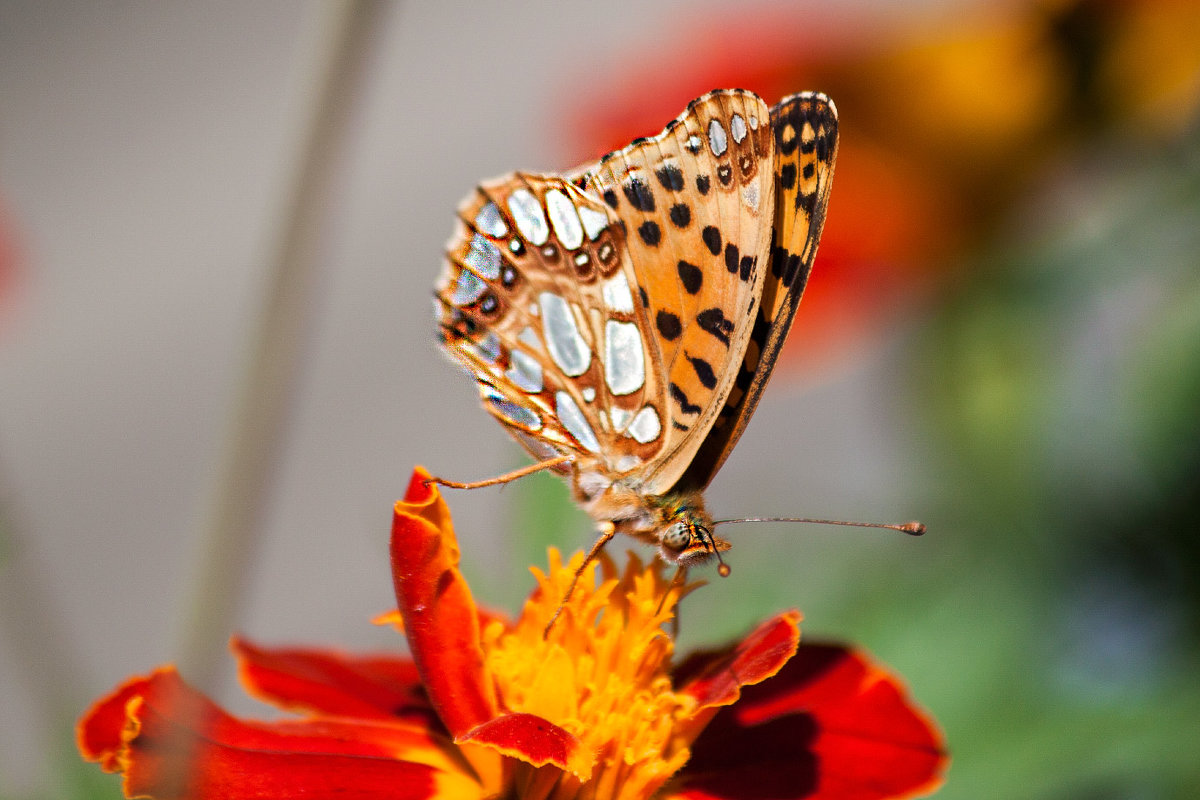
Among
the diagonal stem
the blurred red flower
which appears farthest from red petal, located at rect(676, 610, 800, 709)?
the blurred red flower

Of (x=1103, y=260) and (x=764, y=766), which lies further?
(x=1103, y=260)

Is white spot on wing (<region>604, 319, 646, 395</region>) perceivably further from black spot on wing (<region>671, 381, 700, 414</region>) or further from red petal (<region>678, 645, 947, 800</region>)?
red petal (<region>678, 645, 947, 800</region>)

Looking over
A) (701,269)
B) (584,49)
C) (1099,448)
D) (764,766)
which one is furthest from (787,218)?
(584,49)

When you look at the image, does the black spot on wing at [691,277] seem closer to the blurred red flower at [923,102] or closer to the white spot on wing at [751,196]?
the white spot on wing at [751,196]

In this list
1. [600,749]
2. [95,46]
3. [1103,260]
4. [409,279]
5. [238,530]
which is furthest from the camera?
[95,46]

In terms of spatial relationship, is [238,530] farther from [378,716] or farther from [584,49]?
[584,49]

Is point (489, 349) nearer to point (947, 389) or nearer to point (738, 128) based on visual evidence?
point (738, 128)
